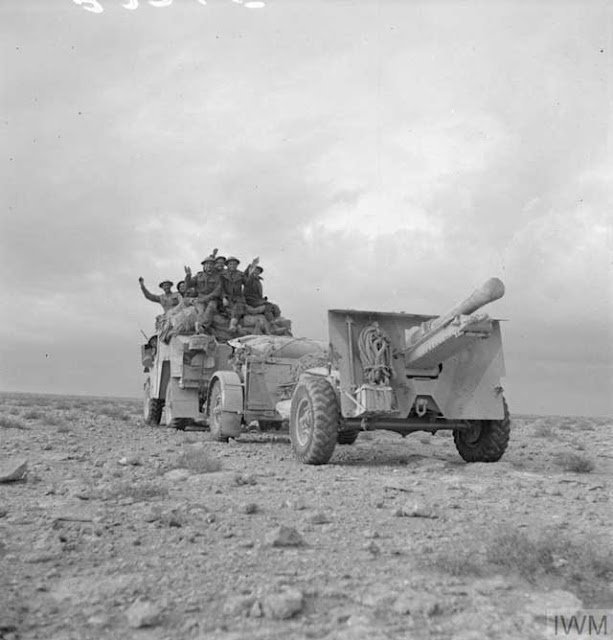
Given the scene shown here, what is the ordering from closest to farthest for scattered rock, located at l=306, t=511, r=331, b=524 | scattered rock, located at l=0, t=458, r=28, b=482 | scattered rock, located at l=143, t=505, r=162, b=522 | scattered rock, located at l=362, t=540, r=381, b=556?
scattered rock, located at l=362, t=540, r=381, b=556, scattered rock, located at l=143, t=505, r=162, b=522, scattered rock, located at l=306, t=511, r=331, b=524, scattered rock, located at l=0, t=458, r=28, b=482

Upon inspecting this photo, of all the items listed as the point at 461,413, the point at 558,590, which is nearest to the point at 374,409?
the point at 461,413

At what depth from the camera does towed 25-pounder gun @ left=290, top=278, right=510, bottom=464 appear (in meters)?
8.28

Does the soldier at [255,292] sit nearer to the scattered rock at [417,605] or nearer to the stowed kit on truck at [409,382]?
the stowed kit on truck at [409,382]

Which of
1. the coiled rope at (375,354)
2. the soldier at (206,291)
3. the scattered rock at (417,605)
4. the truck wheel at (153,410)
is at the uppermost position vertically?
the soldier at (206,291)

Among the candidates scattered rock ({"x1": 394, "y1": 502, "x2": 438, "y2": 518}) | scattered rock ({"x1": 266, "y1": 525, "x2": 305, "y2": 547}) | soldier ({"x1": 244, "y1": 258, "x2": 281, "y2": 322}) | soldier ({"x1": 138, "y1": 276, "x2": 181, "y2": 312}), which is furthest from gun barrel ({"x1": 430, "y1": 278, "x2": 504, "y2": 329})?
soldier ({"x1": 138, "y1": 276, "x2": 181, "y2": 312})

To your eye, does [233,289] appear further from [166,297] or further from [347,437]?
[347,437]

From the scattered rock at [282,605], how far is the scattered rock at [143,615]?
48cm

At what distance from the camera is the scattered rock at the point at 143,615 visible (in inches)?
114

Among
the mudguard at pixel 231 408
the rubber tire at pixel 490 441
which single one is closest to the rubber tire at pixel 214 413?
the mudguard at pixel 231 408

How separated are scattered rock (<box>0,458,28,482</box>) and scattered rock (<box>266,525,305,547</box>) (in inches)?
135

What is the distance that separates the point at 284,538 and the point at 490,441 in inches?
220

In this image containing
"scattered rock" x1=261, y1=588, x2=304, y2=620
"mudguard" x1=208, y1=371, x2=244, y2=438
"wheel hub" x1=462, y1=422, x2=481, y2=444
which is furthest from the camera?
"mudguard" x1=208, y1=371, x2=244, y2=438

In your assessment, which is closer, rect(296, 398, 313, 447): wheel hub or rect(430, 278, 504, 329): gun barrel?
rect(430, 278, 504, 329): gun barrel

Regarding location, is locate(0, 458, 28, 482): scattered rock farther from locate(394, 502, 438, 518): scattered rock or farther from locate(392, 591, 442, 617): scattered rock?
locate(392, 591, 442, 617): scattered rock
